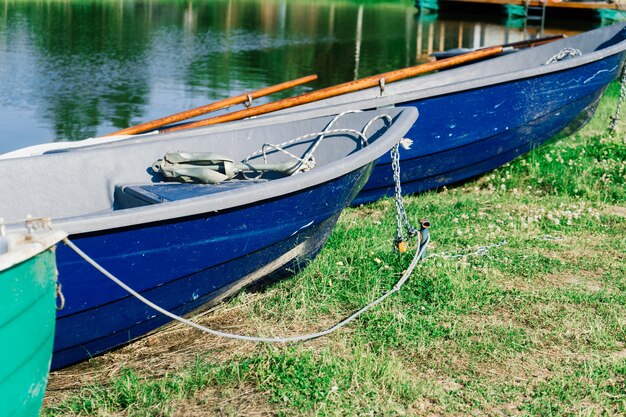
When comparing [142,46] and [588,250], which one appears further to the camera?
[142,46]

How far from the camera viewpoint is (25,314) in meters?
3.08

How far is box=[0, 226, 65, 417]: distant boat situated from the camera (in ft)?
9.76

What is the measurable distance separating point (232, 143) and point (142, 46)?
16835 mm

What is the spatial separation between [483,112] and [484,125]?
0.17m

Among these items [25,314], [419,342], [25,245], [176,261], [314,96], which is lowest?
[419,342]

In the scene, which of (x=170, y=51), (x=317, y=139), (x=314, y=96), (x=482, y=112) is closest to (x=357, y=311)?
(x=317, y=139)

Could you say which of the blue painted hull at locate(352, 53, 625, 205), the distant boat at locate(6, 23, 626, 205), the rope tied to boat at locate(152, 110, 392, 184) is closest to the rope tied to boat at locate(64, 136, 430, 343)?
the rope tied to boat at locate(152, 110, 392, 184)

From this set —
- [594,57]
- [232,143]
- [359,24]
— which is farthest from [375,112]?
[359,24]

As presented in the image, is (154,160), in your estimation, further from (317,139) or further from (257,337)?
(257,337)

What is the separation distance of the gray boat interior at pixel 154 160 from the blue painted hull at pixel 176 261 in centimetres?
12

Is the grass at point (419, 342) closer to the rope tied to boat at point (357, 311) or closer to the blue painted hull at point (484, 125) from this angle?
the rope tied to boat at point (357, 311)

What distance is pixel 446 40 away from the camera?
3084 cm

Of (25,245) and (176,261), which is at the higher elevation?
(25,245)

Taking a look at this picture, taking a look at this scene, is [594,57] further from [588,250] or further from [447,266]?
[447,266]
